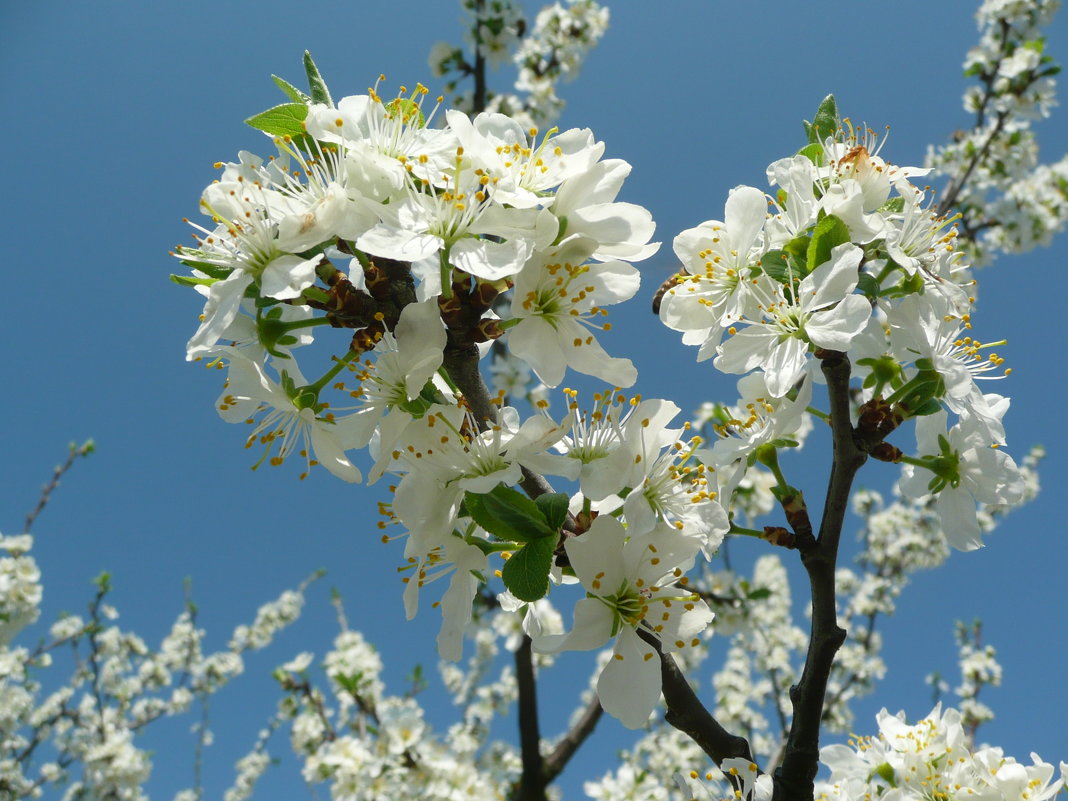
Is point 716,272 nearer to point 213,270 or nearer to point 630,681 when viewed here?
point 630,681

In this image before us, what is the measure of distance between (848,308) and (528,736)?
14.2 feet

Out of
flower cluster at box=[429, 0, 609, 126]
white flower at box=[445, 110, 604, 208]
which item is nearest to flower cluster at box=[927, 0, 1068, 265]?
flower cluster at box=[429, 0, 609, 126]

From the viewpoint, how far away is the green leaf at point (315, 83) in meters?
1.37

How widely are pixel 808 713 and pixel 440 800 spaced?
4194mm

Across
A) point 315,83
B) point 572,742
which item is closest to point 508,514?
point 315,83

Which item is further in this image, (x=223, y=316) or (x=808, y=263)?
(x=808, y=263)

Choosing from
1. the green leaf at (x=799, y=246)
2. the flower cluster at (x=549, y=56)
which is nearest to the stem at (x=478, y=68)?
the flower cluster at (x=549, y=56)

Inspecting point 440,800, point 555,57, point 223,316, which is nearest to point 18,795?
point 440,800

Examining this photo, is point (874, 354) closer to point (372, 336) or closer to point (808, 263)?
point (808, 263)

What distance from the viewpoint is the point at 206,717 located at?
285 inches

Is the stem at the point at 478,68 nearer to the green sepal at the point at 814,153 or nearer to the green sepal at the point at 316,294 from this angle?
the green sepal at the point at 814,153

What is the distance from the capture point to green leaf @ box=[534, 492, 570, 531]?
1.08 meters

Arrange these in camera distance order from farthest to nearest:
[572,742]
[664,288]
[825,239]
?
[572,742]
[664,288]
[825,239]

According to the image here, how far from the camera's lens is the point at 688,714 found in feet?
3.87
